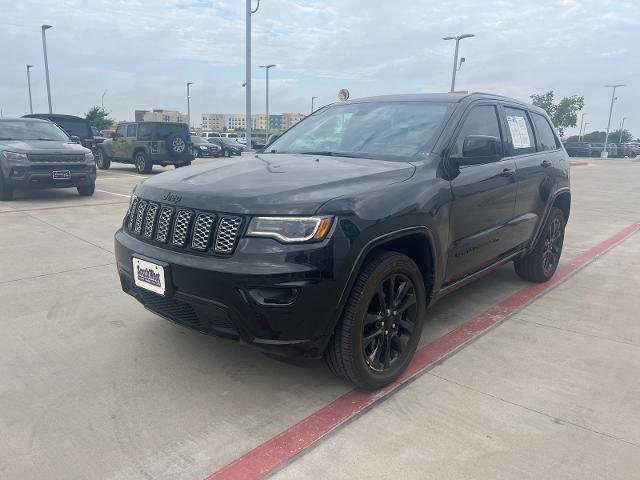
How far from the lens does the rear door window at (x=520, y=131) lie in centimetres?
435

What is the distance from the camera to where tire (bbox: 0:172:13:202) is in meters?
9.48

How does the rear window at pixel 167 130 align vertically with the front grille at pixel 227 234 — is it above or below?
above

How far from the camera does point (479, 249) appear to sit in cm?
377

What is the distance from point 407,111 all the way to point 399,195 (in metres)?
1.11

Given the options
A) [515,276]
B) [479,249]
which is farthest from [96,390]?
[515,276]

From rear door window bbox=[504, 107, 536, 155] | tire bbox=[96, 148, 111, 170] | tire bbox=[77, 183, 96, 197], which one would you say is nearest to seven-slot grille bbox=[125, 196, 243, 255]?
rear door window bbox=[504, 107, 536, 155]

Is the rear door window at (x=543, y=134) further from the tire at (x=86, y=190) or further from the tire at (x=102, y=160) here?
the tire at (x=102, y=160)

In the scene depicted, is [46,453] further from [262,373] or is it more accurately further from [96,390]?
[262,373]

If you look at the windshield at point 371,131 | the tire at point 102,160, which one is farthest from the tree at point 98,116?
the windshield at point 371,131

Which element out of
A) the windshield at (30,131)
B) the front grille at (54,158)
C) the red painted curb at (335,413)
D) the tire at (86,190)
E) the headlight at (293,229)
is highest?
the windshield at (30,131)

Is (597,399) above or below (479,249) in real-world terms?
below

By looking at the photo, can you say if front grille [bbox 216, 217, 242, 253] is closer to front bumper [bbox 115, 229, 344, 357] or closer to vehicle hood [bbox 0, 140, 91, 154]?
front bumper [bbox 115, 229, 344, 357]

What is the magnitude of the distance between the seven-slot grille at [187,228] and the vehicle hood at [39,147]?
7553 mm

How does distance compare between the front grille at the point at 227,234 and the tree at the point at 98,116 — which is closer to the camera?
the front grille at the point at 227,234
